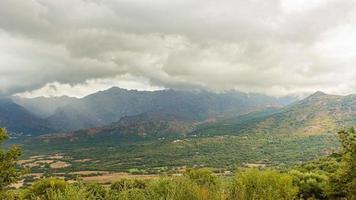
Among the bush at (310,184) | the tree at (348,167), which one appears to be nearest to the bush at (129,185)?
the tree at (348,167)

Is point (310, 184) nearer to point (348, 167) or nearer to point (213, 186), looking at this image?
point (348, 167)

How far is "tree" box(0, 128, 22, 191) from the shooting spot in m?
44.1

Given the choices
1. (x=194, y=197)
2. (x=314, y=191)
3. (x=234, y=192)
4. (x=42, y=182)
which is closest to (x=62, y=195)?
(x=194, y=197)

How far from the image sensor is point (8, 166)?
147 ft

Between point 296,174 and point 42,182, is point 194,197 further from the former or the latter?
point 42,182

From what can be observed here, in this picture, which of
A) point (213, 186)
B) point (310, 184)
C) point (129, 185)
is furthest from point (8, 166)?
point (310, 184)

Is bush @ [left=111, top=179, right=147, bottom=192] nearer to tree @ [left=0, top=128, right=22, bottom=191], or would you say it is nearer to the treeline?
the treeline

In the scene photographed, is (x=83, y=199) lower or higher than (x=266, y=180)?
higher

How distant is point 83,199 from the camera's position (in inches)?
1070

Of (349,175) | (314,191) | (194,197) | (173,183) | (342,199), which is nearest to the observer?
(194,197)

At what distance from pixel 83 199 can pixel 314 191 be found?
7089 centimetres

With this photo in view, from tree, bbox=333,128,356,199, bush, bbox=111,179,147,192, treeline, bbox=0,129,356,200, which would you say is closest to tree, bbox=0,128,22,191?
treeline, bbox=0,129,356,200

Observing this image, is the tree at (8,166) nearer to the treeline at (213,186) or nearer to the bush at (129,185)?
the treeline at (213,186)

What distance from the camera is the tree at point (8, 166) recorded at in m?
44.1
